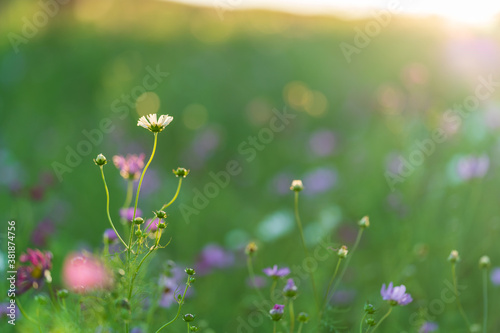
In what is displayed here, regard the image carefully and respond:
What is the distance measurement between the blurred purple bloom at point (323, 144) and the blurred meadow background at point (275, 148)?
11 mm

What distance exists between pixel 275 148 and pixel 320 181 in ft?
2.62

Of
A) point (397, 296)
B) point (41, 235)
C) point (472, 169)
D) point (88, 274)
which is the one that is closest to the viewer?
point (397, 296)

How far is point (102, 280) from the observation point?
102 centimetres

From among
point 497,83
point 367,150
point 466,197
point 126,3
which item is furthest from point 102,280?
point 126,3

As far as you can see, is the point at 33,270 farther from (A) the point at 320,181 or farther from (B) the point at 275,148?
(B) the point at 275,148

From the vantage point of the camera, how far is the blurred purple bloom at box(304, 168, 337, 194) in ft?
8.09

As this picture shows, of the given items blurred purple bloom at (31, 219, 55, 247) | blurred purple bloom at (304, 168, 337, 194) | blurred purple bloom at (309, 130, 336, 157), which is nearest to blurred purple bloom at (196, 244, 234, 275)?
blurred purple bloom at (31, 219, 55, 247)

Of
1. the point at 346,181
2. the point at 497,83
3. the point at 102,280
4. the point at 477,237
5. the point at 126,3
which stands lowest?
the point at 102,280

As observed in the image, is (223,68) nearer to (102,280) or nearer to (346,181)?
(346,181)

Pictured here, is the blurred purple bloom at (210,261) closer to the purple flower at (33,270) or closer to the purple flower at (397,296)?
the purple flower at (33,270)

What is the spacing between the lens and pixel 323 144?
2.84 meters

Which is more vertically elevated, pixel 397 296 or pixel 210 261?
pixel 210 261

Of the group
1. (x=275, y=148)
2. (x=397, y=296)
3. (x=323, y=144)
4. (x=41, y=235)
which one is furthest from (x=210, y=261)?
(x=275, y=148)

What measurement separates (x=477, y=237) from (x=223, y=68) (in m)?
2.93
